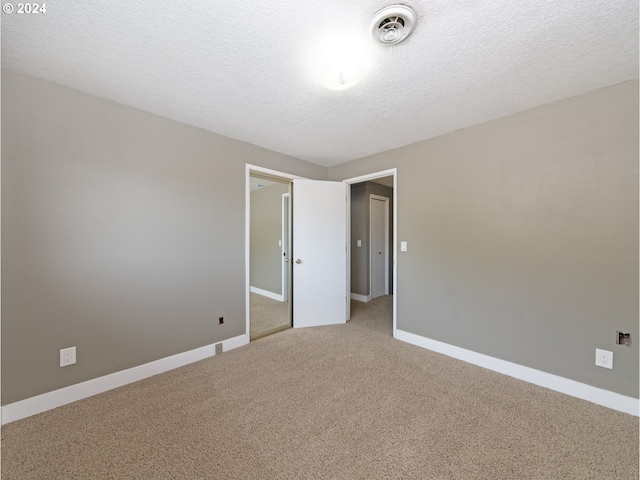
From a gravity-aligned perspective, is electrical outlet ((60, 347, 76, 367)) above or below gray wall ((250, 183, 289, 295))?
below

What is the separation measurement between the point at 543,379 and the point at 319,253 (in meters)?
2.61

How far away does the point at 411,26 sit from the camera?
4.25 feet

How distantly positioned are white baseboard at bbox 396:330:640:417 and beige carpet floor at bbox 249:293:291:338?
1.94m

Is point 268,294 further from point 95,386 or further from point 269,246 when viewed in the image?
→ point 95,386

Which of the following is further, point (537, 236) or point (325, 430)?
point (537, 236)

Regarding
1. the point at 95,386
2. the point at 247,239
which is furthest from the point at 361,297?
the point at 95,386

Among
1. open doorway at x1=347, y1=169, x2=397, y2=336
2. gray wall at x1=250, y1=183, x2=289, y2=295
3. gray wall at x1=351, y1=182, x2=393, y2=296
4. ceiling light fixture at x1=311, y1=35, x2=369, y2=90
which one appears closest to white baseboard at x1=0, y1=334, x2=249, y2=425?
gray wall at x1=250, y1=183, x2=289, y2=295

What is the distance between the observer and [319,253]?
11.6 ft

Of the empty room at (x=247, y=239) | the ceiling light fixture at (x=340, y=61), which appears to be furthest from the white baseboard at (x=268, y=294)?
the ceiling light fixture at (x=340, y=61)

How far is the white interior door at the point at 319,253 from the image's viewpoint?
3480 mm

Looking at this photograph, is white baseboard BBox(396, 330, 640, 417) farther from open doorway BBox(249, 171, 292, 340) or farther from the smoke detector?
the smoke detector

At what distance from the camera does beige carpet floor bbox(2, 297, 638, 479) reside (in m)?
1.32

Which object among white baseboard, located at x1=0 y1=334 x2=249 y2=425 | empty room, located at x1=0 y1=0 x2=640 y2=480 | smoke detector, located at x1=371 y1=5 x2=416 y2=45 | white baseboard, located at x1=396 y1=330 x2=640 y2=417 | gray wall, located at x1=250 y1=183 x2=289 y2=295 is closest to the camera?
smoke detector, located at x1=371 y1=5 x2=416 y2=45

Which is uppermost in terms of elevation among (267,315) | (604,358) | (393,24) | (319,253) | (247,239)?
(393,24)
